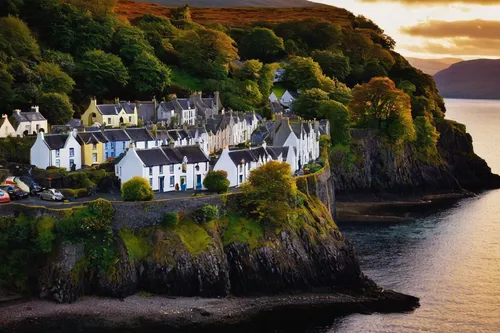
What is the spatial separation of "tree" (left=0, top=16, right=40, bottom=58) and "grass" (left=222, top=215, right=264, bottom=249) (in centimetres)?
4425

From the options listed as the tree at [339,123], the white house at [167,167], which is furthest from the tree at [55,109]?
the tree at [339,123]

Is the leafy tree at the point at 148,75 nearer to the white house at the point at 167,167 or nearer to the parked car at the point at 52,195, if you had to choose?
the white house at the point at 167,167

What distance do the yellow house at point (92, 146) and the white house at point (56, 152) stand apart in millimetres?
814

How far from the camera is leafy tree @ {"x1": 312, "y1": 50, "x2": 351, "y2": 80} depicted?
406 ft

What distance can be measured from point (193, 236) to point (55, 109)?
1171 inches

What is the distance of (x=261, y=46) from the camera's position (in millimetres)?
126938

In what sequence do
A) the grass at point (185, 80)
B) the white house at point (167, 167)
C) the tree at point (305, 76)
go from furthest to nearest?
the tree at point (305, 76) < the grass at point (185, 80) < the white house at point (167, 167)

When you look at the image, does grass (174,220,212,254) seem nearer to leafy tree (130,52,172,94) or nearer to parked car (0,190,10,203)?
parked car (0,190,10,203)

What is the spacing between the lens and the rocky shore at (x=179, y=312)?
149ft

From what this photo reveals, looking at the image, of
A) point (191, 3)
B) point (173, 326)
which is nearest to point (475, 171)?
point (173, 326)

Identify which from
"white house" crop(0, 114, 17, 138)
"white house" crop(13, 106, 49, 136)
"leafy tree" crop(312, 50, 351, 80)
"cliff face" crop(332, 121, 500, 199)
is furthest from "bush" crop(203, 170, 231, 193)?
"leafy tree" crop(312, 50, 351, 80)

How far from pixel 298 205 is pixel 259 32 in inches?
2936

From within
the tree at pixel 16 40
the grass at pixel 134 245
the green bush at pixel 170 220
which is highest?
the tree at pixel 16 40

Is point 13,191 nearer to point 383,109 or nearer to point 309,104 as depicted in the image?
point 309,104
